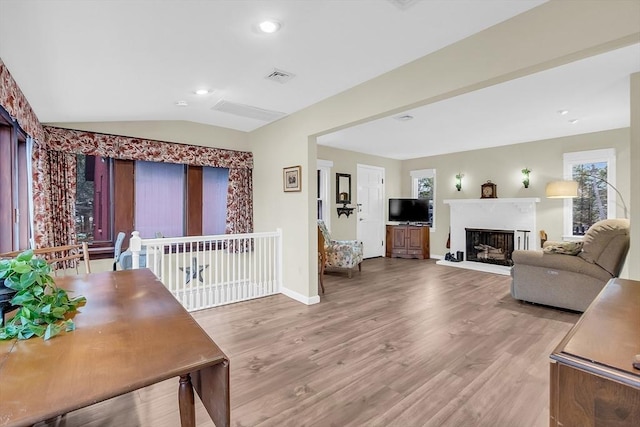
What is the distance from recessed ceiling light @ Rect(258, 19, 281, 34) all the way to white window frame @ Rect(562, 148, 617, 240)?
5.81 metres

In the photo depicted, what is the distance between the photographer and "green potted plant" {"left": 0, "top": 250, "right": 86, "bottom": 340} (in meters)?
1.02

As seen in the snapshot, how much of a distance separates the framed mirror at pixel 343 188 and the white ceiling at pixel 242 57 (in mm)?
2666

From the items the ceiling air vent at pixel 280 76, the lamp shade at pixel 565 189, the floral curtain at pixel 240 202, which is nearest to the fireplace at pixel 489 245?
the lamp shade at pixel 565 189

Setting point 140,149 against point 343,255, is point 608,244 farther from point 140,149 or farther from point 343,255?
point 140,149

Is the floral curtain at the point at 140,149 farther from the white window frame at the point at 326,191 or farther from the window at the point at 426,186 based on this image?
the window at the point at 426,186

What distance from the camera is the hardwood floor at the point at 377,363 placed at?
1.88 m

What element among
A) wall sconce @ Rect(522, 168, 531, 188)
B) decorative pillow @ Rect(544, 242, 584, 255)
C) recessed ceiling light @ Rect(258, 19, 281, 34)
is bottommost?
decorative pillow @ Rect(544, 242, 584, 255)

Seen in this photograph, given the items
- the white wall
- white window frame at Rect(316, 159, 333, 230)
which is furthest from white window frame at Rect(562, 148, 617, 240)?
the white wall

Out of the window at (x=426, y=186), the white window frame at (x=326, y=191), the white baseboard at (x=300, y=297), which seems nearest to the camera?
the white baseboard at (x=300, y=297)

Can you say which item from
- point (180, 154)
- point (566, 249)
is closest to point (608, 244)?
point (566, 249)

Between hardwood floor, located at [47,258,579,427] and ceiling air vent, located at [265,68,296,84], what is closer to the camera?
hardwood floor, located at [47,258,579,427]

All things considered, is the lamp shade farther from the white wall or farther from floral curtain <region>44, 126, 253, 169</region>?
floral curtain <region>44, 126, 253, 169</region>

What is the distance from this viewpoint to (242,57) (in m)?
2.59

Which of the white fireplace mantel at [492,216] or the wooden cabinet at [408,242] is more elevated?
the white fireplace mantel at [492,216]
